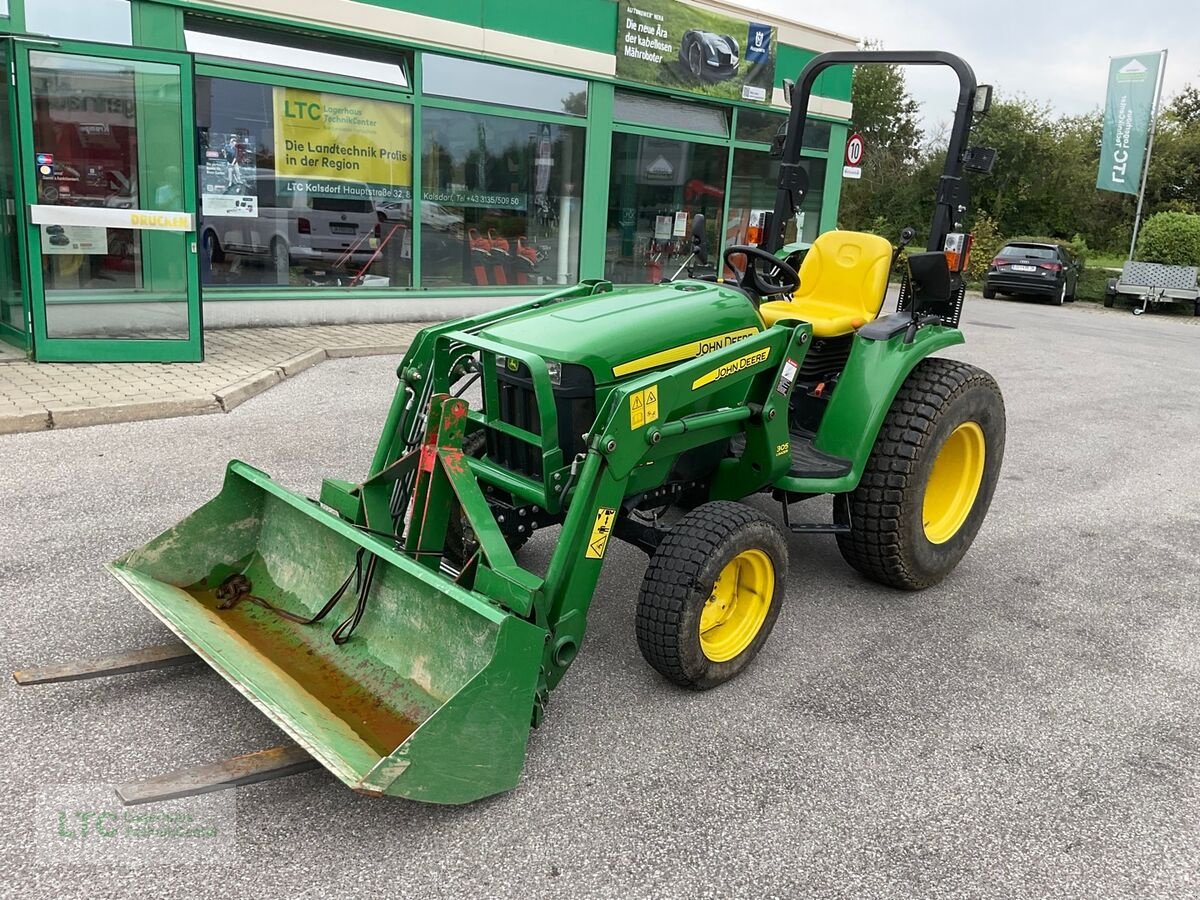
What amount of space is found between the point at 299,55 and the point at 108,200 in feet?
10.1

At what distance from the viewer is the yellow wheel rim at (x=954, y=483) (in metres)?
4.46

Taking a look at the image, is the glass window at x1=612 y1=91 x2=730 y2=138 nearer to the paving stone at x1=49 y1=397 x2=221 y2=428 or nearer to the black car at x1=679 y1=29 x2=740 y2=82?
the black car at x1=679 y1=29 x2=740 y2=82

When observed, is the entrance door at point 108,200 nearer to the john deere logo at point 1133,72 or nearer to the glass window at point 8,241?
the glass window at point 8,241

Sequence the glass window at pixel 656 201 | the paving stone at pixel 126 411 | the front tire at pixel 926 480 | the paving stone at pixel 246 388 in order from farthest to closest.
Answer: the glass window at pixel 656 201 < the paving stone at pixel 246 388 < the paving stone at pixel 126 411 < the front tire at pixel 926 480

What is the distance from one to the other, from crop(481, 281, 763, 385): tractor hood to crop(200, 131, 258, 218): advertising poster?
672cm

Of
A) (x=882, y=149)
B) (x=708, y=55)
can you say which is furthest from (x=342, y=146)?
(x=882, y=149)

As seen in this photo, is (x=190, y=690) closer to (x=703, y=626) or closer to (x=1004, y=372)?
(x=703, y=626)

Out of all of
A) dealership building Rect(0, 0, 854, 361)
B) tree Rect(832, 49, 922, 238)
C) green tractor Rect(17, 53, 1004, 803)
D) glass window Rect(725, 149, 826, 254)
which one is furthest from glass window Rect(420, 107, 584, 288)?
tree Rect(832, 49, 922, 238)

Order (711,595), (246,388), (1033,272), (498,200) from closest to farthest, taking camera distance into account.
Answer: (711,595), (246,388), (498,200), (1033,272)

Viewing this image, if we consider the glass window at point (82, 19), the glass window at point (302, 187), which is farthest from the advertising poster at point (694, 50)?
the glass window at point (82, 19)

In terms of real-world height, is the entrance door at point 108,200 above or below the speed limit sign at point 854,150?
below

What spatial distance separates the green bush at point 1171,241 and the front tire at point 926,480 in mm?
19233

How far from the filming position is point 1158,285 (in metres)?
18.8

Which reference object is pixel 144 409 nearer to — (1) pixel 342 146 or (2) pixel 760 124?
(1) pixel 342 146
